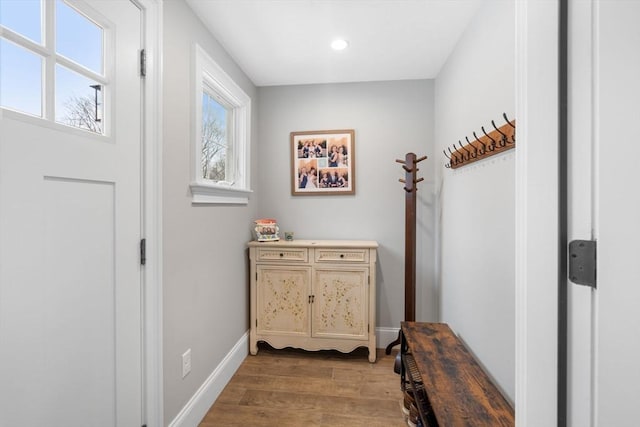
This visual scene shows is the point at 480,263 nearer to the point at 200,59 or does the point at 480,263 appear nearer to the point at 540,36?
the point at 540,36

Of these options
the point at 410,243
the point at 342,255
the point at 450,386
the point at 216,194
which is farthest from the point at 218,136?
the point at 450,386

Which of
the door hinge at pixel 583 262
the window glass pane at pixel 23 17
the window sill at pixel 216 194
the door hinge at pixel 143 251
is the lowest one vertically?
the door hinge at pixel 143 251

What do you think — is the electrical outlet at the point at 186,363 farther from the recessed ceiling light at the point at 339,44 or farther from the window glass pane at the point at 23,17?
the recessed ceiling light at the point at 339,44

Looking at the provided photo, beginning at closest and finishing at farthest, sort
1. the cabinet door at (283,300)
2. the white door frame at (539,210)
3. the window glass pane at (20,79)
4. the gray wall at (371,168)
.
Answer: the white door frame at (539,210) → the window glass pane at (20,79) → the cabinet door at (283,300) → the gray wall at (371,168)

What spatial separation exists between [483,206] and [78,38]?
197cm

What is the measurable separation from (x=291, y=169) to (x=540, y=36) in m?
2.44

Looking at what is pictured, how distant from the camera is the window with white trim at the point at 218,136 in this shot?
1.80 m

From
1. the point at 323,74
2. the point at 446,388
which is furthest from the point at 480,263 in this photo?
the point at 323,74

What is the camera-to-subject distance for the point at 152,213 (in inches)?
54.7

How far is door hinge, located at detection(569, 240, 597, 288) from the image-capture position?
1.78ft

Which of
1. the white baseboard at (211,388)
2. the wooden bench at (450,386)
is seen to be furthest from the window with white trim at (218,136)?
the wooden bench at (450,386)

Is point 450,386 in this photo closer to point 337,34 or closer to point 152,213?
point 152,213

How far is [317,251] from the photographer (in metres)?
2.54

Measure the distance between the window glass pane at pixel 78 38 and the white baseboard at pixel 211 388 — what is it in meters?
1.70
